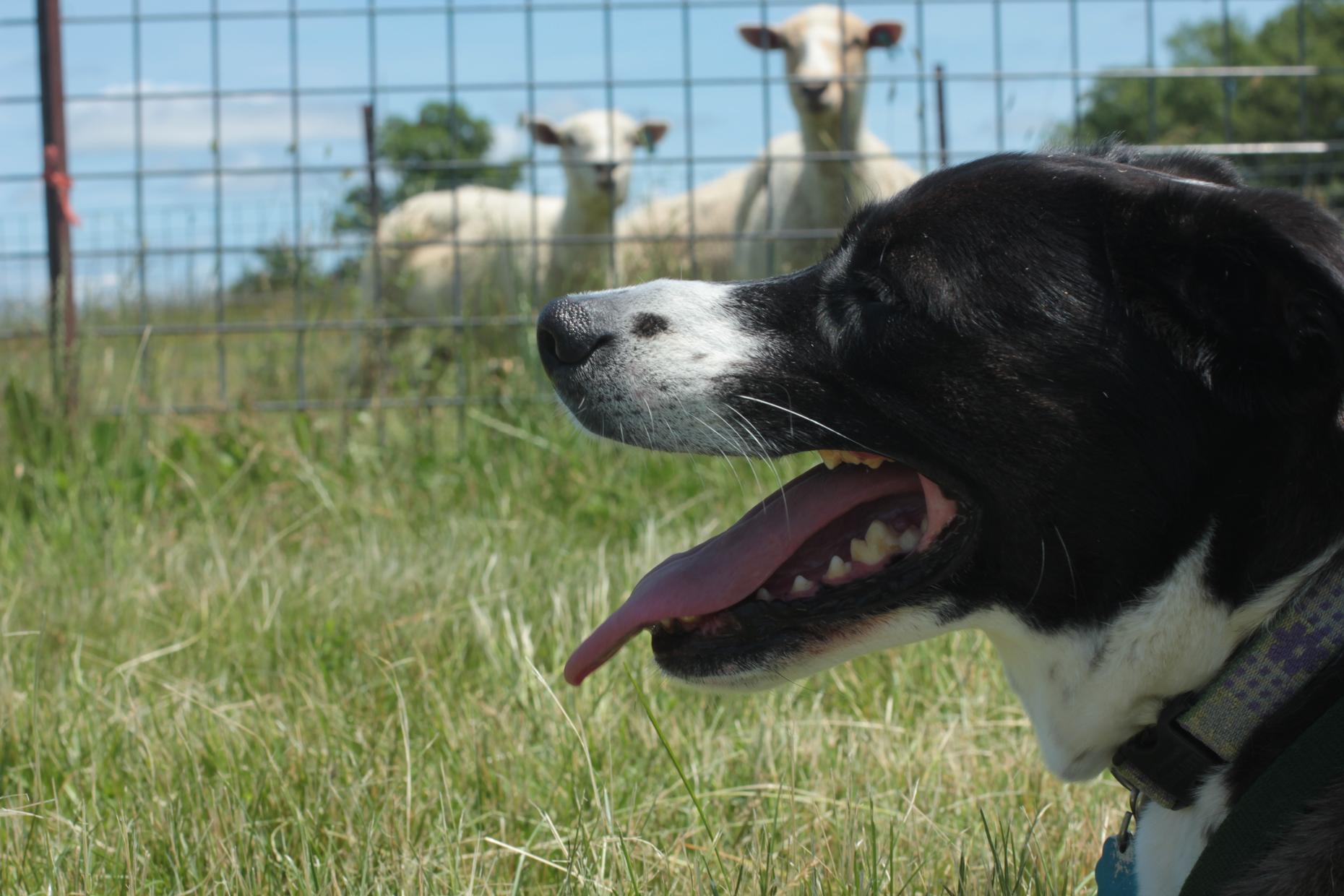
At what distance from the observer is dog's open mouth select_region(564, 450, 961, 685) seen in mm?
1726

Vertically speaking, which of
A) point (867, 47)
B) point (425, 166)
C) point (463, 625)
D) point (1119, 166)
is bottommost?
point (463, 625)

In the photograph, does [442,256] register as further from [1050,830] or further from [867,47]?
[1050,830]

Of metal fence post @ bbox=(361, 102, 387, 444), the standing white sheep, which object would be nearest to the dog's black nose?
metal fence post @ bbox=(361, 102, 387, 444)

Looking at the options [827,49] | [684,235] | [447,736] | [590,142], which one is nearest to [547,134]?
[590,142]

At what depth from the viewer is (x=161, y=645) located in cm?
289

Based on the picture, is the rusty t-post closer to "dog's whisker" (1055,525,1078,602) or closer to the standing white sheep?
the standing white sheep

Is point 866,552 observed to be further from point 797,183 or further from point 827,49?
point 827,49

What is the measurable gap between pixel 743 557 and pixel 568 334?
405 millimetres

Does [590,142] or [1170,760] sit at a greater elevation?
[590,142]

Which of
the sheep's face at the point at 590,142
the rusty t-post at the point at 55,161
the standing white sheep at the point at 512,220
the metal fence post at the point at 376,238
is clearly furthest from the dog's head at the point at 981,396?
the sheep's face at the point at 590,142

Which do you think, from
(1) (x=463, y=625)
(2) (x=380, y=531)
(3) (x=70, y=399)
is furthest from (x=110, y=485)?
(1) (x=463, y=625)

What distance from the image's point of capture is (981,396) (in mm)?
1615

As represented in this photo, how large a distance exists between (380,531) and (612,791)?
1915 millimetres

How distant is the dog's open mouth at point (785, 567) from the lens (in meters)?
1.73
